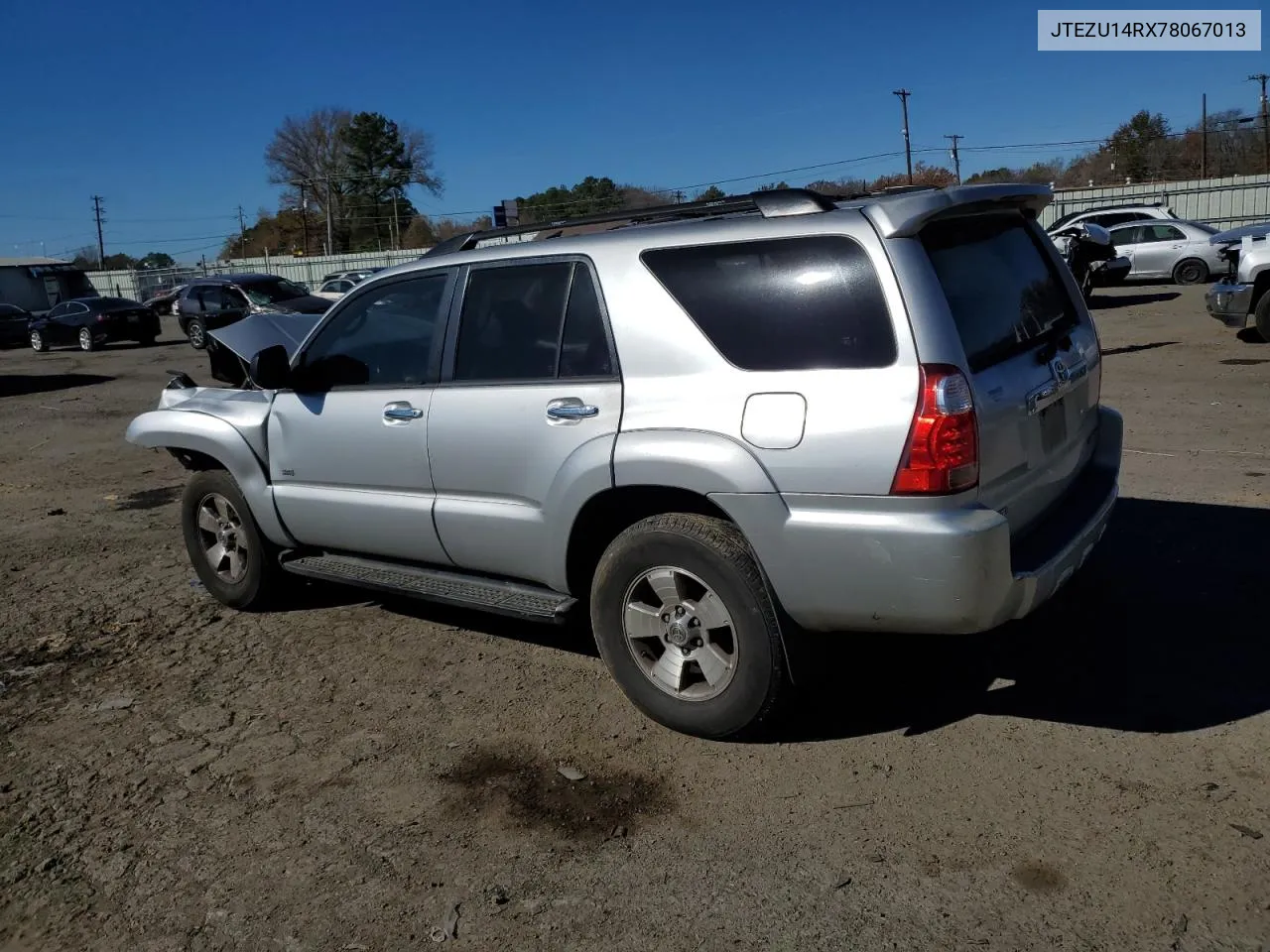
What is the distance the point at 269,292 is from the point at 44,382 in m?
6.57

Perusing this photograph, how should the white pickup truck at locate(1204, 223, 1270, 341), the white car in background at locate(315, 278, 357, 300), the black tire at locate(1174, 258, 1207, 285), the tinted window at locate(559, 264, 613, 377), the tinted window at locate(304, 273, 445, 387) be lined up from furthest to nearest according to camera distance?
the white car in background at locate(315, 278, 357, 300)
the black tire at locate(1174, 258, 1207, 285)
the white pickup truck at locate(1204, 223, 1270, 341)
the tinted window at locate(304, 273, 445, 387)
the tinted window at locate(559, 264, 613, 377)

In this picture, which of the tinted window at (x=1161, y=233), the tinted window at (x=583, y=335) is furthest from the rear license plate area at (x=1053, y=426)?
the tinted window at (x=1161, y=233)

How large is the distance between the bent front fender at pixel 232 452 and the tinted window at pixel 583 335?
6.56ft

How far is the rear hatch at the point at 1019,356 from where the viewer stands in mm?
3529

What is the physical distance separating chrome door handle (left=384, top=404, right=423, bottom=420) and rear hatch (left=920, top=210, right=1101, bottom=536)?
2.26 m

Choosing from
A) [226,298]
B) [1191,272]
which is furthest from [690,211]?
[226,298]

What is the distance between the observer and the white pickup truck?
1265cm

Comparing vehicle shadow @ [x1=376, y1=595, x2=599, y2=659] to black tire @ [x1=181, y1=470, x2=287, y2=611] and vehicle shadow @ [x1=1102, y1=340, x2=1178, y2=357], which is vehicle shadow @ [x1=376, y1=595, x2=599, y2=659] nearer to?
black tire @ [x1=181, y1=470, x2=287, y2=611]

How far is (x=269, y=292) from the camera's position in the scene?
25891mm

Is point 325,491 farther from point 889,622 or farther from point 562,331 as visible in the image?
point 889,622

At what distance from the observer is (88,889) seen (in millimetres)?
3299

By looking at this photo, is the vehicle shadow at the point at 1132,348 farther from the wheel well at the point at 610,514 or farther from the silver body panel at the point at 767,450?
the wheel well at the point at 610,514

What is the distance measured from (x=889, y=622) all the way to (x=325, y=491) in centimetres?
283

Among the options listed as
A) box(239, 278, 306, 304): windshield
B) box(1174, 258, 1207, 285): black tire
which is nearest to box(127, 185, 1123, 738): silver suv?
box(239, 278, 306, 304): windshield
